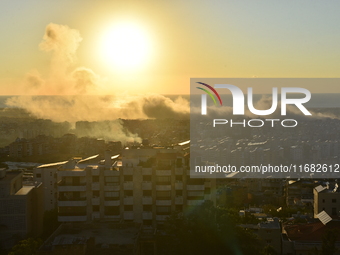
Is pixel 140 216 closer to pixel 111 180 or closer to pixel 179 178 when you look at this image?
pixel 111 180

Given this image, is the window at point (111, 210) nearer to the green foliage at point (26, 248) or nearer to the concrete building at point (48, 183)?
the green foliage at point (26, 248)

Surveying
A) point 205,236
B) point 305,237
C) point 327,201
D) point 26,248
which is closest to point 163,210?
point 205,236

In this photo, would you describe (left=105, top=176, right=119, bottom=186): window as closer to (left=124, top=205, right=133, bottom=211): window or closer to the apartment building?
the apartment building

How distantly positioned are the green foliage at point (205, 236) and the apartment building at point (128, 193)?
135 cm

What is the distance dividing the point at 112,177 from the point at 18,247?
9.32 ft

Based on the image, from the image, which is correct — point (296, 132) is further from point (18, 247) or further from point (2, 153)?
point (18, 247)

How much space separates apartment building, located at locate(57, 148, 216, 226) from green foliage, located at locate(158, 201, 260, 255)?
1.35m

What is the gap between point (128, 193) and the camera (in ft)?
39.1

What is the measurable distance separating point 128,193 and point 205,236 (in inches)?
109

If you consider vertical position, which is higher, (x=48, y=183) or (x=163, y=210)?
(x=48, y=183)

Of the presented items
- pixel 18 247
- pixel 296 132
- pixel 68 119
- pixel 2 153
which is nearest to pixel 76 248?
pixel 18 247

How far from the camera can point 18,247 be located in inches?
381

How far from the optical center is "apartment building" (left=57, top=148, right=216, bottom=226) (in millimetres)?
11844

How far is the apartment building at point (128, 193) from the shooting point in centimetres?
1184
